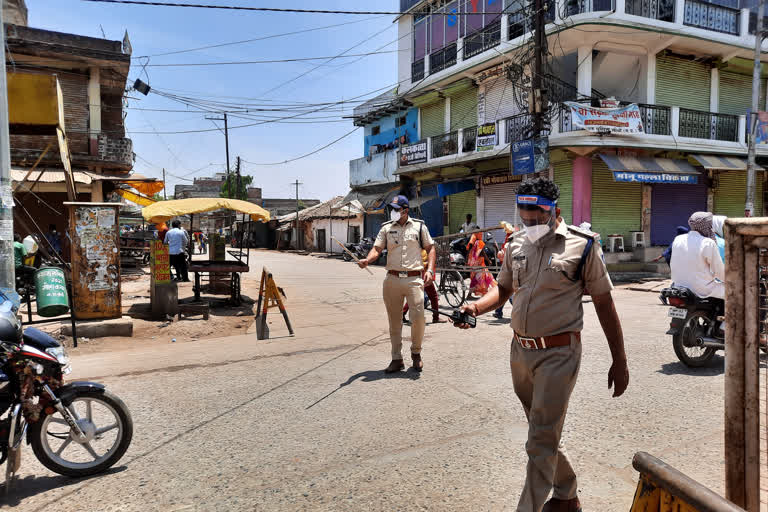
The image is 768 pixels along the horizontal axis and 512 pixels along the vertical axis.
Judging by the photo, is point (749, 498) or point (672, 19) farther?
point (672, 19)

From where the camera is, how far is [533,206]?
8.96 feet

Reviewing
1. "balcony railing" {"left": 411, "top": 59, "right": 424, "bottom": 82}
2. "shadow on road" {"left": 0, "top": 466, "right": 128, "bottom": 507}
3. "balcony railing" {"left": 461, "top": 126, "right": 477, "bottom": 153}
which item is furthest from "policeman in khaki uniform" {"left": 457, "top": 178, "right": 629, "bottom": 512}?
"balcony railing" {"left": 411, "top": 59, "right": 424, "bottom": 82}

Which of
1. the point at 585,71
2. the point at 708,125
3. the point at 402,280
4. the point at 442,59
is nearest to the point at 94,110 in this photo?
the point at 442,59

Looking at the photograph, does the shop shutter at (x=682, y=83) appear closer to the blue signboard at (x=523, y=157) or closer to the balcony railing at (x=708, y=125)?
the balcony railing at (x=708, y=125)

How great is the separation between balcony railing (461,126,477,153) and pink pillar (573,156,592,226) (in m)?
4.67

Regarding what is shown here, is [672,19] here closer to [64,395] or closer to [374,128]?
[374,128]

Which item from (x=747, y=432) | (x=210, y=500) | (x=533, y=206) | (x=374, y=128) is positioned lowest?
(x=210, y=500)

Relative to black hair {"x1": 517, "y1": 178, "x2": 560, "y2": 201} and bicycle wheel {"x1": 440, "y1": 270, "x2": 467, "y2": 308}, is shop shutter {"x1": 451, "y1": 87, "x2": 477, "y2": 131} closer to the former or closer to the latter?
bicycle wheel {"x1": 440, "y1": 270, "x2": 467, "y2": 308}

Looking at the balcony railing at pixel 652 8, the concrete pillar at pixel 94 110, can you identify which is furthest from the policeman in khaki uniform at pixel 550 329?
the concrete pillar at pixel 94 110

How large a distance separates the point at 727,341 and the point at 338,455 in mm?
2513

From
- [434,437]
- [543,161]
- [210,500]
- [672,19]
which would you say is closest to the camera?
[210,500]

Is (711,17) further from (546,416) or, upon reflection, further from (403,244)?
(546,416)

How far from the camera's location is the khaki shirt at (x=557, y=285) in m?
2.64

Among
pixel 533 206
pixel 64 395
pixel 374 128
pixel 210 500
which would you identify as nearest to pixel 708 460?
pixel 533 206
